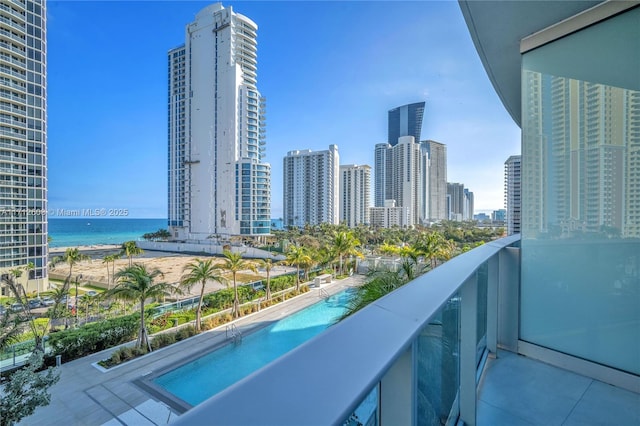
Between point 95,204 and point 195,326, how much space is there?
82502mm

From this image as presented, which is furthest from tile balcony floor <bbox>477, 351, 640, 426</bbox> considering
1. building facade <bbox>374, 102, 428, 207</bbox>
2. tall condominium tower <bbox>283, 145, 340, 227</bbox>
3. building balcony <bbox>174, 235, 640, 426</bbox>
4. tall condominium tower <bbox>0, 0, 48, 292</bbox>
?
building facade <bbox>374, 102, 428, 207</bbox>

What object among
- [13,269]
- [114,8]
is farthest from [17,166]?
[114,8]

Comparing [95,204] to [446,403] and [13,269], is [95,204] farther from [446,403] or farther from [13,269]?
[446,403]

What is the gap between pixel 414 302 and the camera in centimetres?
90

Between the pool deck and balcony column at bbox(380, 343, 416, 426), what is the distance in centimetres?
605

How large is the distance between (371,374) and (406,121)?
371 feet

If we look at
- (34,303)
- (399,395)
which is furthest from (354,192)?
(399,395)

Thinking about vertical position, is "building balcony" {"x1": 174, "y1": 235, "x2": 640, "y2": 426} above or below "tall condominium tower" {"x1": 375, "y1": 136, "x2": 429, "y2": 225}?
below

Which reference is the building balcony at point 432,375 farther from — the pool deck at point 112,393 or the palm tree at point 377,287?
the pool deck at point 112,393

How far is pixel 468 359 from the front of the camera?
1.79 metres

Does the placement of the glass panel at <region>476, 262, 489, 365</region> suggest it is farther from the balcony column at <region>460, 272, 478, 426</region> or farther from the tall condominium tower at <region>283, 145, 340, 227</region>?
the tall condominium tower at <region>283, 145, 340, 227</region>

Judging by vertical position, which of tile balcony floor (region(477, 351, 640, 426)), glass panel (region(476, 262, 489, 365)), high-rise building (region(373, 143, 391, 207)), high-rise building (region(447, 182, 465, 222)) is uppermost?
high-rise building (region(373, 143, 391, 207))

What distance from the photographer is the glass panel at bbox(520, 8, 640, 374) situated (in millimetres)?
2451

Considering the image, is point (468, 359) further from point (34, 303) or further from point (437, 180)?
point (437, 180)
